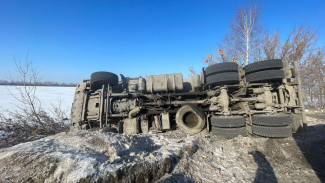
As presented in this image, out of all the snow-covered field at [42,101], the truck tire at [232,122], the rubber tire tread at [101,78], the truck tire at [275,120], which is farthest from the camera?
the snow-covered field at [42,101]

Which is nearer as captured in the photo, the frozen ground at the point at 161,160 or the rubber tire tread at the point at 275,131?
the frozen ground at the point at 161,160

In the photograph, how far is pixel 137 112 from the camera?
223 inches

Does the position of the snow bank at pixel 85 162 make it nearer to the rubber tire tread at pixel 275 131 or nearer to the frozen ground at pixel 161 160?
the frozen ground at pixel 161 160

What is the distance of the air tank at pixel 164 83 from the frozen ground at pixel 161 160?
2.62 m

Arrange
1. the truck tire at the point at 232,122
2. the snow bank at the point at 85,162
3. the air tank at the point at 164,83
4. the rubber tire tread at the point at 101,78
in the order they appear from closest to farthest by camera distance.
Result: the snow bank at the point at 85,162 → the truck tire at the point at 232,122 → the air tank at the point at 164,83 → the rubber tire tread at the point at 101,78

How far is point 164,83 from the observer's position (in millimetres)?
5730

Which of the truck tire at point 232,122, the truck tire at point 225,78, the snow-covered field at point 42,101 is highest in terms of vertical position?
the truck tire at point 225,78

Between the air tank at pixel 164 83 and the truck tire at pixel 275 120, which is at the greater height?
the air tank at pixel 164 83

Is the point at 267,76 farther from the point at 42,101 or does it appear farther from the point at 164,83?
the point at 42,101

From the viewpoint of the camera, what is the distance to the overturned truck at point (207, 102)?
4004mm

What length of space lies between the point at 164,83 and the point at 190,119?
6.24 ft

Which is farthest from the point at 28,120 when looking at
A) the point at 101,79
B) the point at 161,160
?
the point at 161,160

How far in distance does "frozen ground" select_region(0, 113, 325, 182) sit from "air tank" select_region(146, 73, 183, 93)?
103 inches

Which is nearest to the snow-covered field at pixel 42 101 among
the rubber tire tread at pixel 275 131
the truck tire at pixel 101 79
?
the truck tire at pixel 101 79
